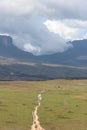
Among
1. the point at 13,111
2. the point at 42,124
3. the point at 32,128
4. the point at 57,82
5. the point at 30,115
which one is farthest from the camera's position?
the point at 57,82

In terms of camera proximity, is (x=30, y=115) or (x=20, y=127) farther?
(x=30, y=115)

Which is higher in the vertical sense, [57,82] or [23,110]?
[57,82]

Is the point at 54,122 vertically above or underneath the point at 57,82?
underneath

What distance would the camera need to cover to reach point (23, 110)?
6969cm

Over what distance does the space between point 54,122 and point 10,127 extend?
7.95 metres

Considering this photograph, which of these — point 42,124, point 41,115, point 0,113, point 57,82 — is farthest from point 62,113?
point 57,82

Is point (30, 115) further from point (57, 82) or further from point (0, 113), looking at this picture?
point (57, 82)

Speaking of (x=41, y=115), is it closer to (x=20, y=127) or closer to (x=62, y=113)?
(x=62, y=113)

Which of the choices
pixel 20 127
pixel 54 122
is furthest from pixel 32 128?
pixel 54 122

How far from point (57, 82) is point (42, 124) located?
12547 centimetres

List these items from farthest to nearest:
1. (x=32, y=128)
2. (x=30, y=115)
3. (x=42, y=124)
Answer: (x=30, y=115)
(x=42, y=124)
(x=32, y=128)

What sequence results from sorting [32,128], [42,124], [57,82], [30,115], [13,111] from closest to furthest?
[32,128]
[42,124]
[30,115]
[13,111]
[57,82]

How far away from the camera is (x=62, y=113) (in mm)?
66125

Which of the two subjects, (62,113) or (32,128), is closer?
(32,128)
